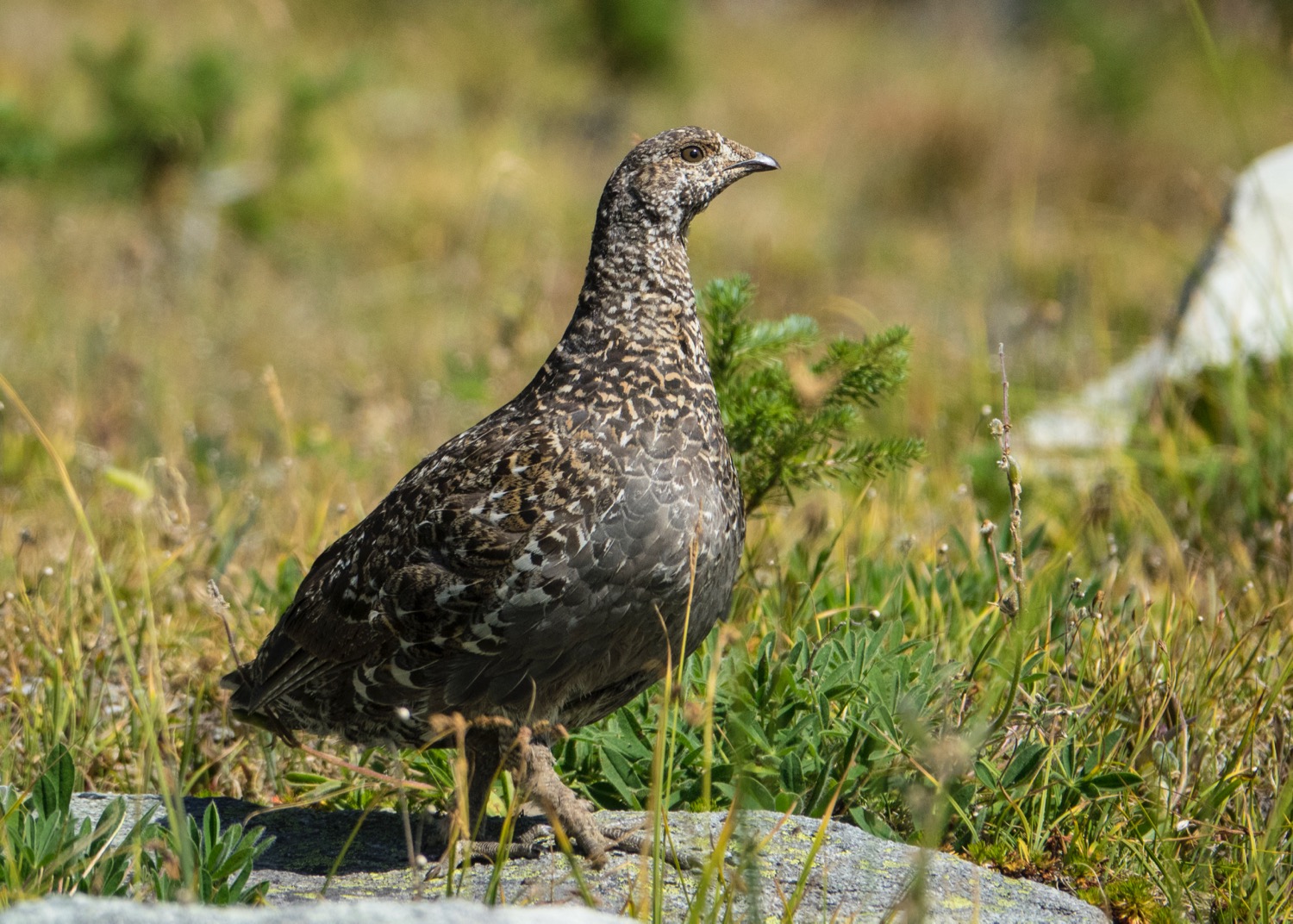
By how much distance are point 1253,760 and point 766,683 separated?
124 cm

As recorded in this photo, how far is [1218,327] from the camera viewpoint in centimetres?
603

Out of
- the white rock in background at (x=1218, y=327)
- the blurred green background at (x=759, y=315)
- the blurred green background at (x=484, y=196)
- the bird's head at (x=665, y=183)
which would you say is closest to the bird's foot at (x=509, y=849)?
the blurred green background at (x=759, y=315)

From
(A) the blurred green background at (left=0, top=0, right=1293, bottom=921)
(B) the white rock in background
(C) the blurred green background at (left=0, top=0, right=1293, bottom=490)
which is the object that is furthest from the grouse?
(B) the white rock in background

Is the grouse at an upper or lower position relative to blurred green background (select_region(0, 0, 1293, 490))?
lower

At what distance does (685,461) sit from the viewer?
113 inches

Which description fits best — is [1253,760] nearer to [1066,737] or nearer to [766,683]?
[1066,737]

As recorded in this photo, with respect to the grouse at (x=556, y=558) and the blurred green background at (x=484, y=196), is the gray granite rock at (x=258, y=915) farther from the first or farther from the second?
the blurred green background at (x=484, y=196)

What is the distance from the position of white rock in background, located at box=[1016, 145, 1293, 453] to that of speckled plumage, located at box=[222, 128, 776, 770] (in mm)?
2987

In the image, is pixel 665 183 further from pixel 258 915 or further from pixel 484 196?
pixel 484 196

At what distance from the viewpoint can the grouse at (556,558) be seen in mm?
2719

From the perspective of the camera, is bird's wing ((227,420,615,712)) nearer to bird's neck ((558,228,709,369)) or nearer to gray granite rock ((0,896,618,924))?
bird's neck ((558,228,709,369))

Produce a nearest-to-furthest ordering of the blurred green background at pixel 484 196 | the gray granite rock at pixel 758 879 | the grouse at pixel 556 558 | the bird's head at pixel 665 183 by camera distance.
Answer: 1. the gray granite rock at pixel 758 879
2. the grouse at pixel 556 558
3. the bird's head at pixel 665 183
4. the blurred green background at pixel 484 196

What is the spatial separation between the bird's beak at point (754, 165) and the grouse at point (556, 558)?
7.5 inches

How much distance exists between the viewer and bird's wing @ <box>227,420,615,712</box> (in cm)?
275
